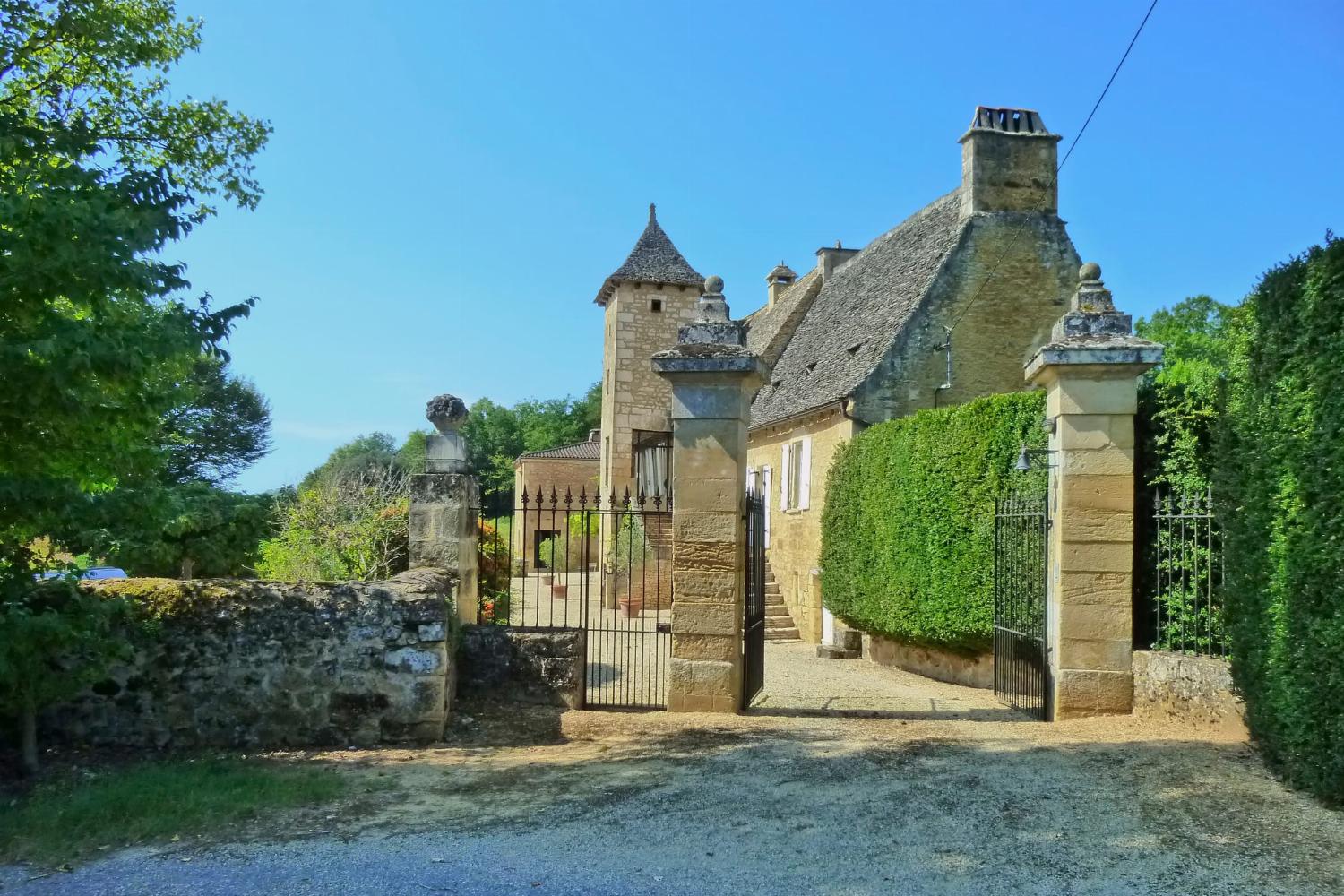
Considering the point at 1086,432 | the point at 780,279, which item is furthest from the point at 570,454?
the point at 1086,432

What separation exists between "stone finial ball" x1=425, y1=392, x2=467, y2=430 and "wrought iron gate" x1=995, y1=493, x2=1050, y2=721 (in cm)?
494

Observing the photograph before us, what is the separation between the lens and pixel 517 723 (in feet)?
24.7

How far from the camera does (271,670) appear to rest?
669cm

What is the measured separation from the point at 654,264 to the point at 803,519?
11.1 m

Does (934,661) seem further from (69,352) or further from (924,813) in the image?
(69,352)

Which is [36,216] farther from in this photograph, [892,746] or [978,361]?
[978,361]

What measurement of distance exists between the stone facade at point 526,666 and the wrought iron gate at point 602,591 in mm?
197

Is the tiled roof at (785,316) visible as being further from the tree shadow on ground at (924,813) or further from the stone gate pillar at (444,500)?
the tree shadow on ground at (924,813)

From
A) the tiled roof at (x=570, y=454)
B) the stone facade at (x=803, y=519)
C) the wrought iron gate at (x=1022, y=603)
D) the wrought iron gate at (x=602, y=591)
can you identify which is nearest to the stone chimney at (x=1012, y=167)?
the stone facade at (x=803, y=519)

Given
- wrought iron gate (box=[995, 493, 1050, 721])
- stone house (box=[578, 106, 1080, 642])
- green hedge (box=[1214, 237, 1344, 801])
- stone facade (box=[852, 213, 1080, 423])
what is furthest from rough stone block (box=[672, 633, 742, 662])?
stone facade (box=[852, 213, 1080, 423])

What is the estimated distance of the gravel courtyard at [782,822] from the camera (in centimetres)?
426

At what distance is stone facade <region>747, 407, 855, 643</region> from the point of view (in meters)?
16.5

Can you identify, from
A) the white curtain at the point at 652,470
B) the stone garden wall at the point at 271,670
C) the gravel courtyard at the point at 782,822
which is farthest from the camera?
the white curtain at the point at 652,470

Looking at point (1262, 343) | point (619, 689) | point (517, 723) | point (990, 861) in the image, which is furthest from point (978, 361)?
point (990, 861)
